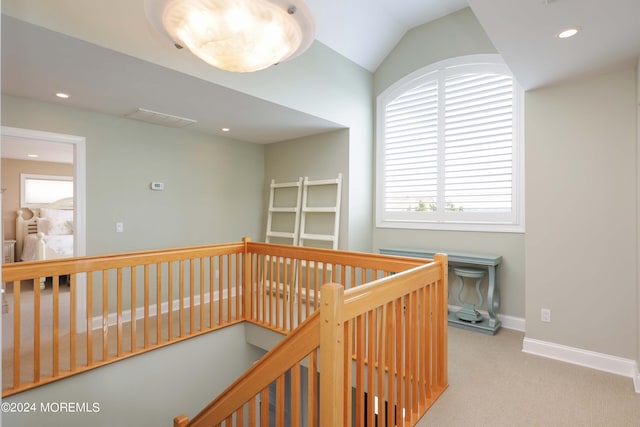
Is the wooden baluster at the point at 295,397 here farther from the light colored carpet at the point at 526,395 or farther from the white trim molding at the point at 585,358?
the white trim molding at the point at 585,358

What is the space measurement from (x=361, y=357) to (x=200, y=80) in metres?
2.47

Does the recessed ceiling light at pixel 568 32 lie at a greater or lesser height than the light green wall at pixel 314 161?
greater

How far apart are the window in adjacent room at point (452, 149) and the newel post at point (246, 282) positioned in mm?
1943

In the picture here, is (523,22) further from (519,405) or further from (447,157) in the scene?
(519,405)

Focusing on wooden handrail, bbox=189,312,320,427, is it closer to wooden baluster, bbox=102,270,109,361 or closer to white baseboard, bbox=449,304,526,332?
wooden baluster, bbox=102,270,109,361

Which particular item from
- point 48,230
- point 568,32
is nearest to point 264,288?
point 568,32

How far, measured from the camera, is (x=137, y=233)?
406cm

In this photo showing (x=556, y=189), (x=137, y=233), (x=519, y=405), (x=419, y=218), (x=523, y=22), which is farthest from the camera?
(x=419, y=218)

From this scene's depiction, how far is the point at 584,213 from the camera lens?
9.39 ft

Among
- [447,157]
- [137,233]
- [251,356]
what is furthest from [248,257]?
[447,157]

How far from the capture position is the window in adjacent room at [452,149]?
3738 millimetres

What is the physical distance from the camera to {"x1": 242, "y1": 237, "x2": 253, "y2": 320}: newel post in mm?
3691

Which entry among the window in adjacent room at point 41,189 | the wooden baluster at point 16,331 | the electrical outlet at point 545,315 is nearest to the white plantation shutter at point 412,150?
the electrical outlet at point 545,315

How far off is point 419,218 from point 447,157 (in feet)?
2.71
